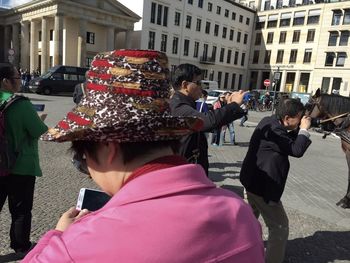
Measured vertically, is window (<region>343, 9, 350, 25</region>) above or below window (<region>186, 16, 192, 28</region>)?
above

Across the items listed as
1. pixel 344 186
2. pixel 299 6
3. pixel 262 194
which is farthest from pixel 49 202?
pixel 299 6

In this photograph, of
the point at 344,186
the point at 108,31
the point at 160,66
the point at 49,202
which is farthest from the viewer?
the point at 108,31

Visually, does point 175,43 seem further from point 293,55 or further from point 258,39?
point 293,55

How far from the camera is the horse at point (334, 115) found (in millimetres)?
6043

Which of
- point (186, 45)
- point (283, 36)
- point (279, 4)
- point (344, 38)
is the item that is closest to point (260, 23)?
point (279, 4)

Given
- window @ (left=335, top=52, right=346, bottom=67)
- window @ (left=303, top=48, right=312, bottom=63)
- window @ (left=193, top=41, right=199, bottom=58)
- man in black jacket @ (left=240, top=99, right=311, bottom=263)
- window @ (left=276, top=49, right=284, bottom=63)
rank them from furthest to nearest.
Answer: window @ (left=276, top=49, right=284, bottom=63) → window @ (left=303, top=48, right=312, bottom=63) → window @ (left=193, top=41, right=199, bottom=58) → window @ (left=335, top=52, right=346, bottom=67) → man in black jacket @ (left=240, top=99, right=311, bottom=263)

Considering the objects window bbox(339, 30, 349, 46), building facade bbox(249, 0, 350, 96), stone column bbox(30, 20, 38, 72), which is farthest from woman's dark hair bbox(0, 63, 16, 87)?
window bbox(339, 30, 349, 46)

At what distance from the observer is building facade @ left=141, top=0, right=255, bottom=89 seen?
48.0 m

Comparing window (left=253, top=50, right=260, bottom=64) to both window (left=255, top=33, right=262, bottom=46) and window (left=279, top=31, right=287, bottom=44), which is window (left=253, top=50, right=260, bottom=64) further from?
window (left=279, top=31, right=287, bottom=44)

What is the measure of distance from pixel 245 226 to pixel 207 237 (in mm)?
146

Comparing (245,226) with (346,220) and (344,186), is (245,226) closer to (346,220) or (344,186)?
(346,220)

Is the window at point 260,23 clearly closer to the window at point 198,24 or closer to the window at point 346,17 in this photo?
the window at point 346,17

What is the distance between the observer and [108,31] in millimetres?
42375

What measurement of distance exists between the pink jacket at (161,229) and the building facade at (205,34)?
45219 mm
